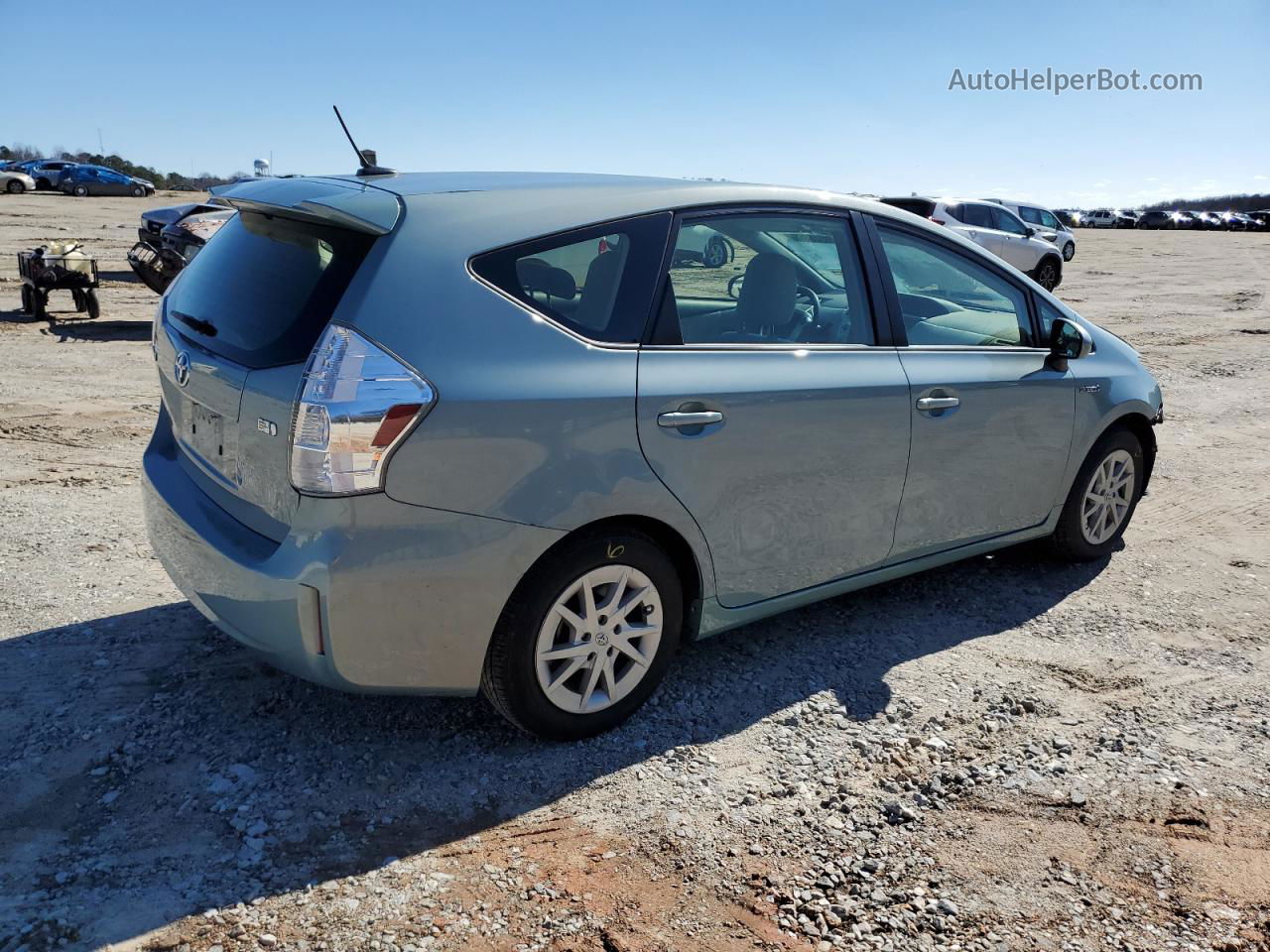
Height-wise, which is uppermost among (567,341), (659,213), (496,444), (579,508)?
(659,213)

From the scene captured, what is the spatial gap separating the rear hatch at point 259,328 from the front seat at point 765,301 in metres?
1.28

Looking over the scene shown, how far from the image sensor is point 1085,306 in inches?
703

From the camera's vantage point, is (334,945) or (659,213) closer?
(334,945)

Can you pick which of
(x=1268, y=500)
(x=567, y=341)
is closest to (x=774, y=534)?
(x=567, y=341)

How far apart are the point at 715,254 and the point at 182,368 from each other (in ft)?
6.02

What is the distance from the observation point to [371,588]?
283 centimetres

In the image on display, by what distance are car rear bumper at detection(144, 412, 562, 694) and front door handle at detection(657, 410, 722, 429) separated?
20.1 inches

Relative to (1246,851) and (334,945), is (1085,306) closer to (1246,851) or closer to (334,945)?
(1246,851)

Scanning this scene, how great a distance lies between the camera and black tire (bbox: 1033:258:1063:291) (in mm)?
21188

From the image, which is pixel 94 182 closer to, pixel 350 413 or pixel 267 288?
pixel 267 288

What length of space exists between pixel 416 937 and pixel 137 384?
7.69 meters

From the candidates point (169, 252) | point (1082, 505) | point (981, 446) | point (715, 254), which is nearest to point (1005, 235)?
point (169, 252)

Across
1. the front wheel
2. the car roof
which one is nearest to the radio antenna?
the car roof

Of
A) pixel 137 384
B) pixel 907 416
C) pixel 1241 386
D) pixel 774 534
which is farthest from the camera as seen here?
pixel 1241 386
